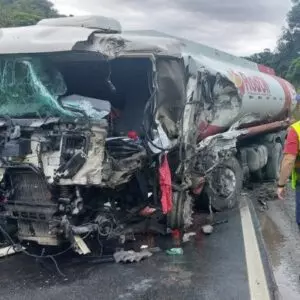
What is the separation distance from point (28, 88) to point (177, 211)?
2.33m

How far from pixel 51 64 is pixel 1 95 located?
0.66 metres

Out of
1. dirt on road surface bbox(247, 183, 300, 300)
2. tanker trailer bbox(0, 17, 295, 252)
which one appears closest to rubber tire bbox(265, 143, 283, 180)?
dirt on road surface bbox(247, 183, 300, 300)

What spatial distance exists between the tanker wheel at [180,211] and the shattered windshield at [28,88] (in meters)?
1.93

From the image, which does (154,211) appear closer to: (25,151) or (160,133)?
(160,133)

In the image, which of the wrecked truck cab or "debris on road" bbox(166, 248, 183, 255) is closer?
the wrecked truck cab

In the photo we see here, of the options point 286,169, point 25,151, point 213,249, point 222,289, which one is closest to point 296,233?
point 213,249

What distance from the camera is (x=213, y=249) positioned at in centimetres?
611

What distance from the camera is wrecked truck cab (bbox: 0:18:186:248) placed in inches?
206

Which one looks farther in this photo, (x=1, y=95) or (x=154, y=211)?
(x=154, y=211)

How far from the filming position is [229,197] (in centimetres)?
821

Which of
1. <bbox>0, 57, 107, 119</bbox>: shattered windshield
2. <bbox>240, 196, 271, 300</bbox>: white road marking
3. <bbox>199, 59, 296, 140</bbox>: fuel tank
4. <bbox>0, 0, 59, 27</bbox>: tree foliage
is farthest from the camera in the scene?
<bbox>0, 0, 59, 27</bbox>: tree foliage

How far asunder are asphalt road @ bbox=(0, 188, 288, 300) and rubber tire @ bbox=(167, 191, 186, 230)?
30 cm

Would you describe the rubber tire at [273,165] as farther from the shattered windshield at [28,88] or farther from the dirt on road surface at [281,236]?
the shattered windshield at [28,88]

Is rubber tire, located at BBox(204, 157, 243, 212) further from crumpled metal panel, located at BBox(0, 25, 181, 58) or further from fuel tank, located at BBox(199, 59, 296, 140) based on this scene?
crumpled metal panel, located at BBox(0, 25, 181, 58)
